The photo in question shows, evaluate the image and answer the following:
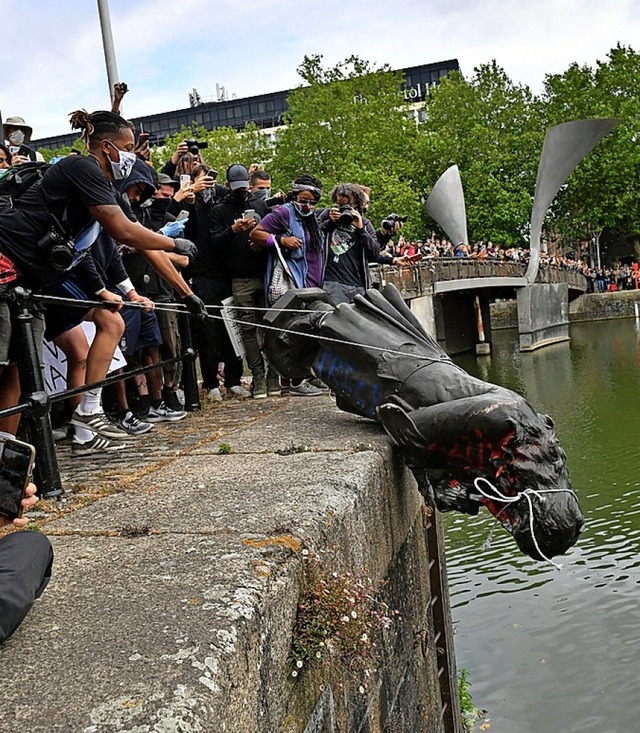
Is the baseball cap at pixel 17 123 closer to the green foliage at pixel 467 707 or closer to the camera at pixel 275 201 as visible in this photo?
the camera at pixel 275 201

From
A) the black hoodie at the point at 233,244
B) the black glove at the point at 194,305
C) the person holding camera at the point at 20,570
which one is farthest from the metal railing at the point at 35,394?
Result: the black hoodie at the point at 233,244

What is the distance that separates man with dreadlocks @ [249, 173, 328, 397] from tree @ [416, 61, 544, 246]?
35.6 metres

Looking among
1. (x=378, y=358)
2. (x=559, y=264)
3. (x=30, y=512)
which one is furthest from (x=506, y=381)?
(x=559, y=264)

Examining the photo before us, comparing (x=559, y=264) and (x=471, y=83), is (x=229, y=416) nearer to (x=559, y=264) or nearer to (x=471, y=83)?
(x=559, y=264)

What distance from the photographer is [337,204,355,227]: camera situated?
687 centimetres

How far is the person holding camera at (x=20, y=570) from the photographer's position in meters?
1.95

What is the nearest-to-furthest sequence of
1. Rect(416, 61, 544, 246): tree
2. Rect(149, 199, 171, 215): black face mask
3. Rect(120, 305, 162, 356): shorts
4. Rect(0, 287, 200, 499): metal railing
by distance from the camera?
Rect(0, 287, 200, 499): metal railing → Rect(120, 305, 162, 356): shorts → Rect(149, 199, 171, 215): black face mask → Rect(416, 61, 544, 246): tree

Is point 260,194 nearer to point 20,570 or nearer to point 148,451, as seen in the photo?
point 148,451

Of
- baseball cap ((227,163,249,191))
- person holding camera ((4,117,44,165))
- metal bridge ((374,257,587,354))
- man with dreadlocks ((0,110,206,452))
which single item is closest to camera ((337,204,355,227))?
baseball cap ((227,163,249,191))

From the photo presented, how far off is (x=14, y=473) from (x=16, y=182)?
2358 millimetres

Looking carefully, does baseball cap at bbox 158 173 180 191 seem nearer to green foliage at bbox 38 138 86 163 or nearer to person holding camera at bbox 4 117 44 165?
green foliage at bbox 38 138 86 163

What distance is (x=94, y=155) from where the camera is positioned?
430 cm

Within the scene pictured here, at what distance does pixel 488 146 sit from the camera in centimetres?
4266

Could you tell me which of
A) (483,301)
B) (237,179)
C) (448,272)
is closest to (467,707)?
(237,179)
